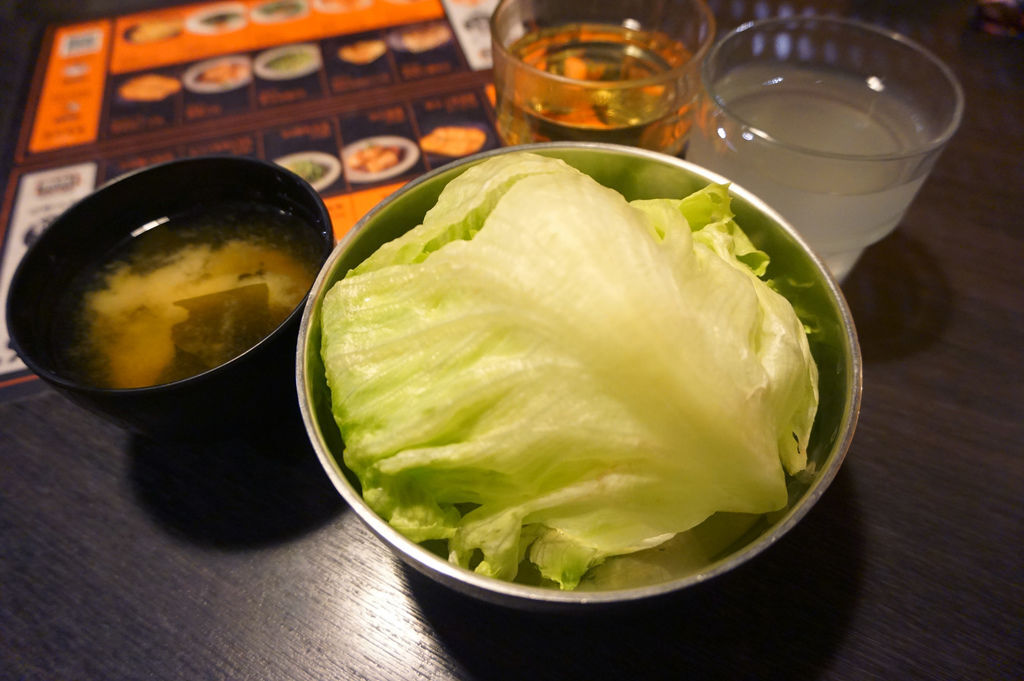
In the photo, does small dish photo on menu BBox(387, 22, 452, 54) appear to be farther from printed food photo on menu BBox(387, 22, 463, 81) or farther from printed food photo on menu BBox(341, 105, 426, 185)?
printed food photo on menu BBox(341, 105, 426, 185)

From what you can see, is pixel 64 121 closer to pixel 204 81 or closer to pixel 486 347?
pixel 204 81

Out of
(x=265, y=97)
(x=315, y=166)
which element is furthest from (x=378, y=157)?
(x=265, y=97)

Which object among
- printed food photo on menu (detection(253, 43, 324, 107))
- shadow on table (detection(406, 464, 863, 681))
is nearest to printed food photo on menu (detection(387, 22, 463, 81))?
printed food photo on menu (detection(253, 43, 324, 107))

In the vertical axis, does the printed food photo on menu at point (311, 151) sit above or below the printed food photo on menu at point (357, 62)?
below

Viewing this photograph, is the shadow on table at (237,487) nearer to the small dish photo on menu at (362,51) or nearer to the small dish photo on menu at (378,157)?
the small dish photo on menu at (378,157)

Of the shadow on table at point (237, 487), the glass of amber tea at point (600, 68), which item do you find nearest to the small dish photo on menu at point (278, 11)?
the glass of amber tea at point (600, 68)
